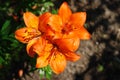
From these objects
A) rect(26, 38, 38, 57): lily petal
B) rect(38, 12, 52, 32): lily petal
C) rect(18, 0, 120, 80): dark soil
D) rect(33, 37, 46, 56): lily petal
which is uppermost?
rect(38, 12, 52, 32): lily petal

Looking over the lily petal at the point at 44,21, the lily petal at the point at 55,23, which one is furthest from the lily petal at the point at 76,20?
the lily petal at the point at 44,21

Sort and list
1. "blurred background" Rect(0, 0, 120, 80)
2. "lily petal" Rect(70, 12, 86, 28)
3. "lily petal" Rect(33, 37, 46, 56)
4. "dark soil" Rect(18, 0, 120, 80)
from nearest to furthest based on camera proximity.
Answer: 1. "lily petal" Rect(33, 37, 46, 56)
2. "lily petal" Rect(70, 12, 86, 28)
3. "blurred background" Rect(0, 0, 120, 80)
4. "dark soil" Rect(18, 0, 120, 80)

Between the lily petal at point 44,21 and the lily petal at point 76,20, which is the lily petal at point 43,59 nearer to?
the lily petal at point 44,21

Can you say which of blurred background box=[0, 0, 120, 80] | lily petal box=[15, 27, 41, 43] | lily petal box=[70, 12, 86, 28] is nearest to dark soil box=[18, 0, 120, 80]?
blurred background box=[0, 0, 120, 80]

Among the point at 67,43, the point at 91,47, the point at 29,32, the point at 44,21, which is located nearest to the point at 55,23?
the point at 44,21

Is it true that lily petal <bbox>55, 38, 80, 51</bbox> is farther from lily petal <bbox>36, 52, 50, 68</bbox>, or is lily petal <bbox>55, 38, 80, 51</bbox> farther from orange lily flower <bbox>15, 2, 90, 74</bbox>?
lily petal <bbox>36, 52, 50, 68</bbox>

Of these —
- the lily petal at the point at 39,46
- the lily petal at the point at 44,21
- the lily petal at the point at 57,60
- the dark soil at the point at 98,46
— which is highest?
the lily petal at the point at 44,21

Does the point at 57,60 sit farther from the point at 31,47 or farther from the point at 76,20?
the point at 76,20
